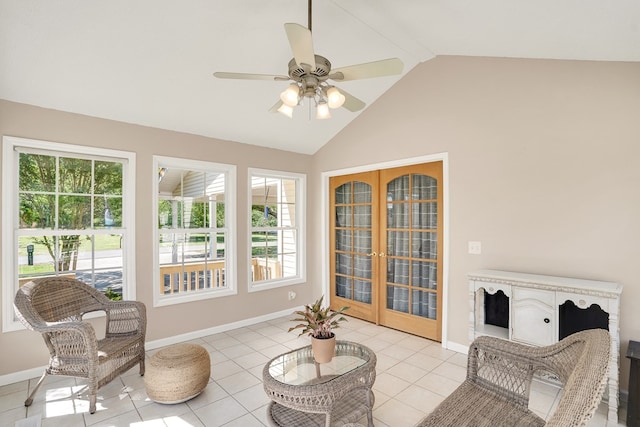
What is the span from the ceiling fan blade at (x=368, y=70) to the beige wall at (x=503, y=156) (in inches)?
70.9

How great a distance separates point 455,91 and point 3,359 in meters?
5.21

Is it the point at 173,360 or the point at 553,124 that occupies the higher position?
the point at 553,124

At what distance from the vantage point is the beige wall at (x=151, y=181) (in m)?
2.96

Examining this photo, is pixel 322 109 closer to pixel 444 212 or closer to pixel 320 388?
pixel 320 388

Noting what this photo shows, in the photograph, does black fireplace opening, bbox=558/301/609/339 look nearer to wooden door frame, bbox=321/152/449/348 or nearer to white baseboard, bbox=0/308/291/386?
wooden door frame, bbox=321/152/449/348

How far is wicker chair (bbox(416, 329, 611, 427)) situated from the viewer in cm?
131

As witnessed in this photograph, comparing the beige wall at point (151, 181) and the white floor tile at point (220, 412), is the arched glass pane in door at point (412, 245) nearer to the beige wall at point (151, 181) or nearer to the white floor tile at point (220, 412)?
the beige wall at point (151, 181)

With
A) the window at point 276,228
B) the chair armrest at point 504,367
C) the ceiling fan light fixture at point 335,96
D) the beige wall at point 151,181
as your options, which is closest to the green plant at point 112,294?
the beige wall at point 151,181

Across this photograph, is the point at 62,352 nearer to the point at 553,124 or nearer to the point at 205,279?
the point at 205,279

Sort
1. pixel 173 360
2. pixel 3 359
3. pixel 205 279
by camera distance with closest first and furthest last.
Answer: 1. pixel 173 360
2. pixel 3 359
3. pixel 205 279

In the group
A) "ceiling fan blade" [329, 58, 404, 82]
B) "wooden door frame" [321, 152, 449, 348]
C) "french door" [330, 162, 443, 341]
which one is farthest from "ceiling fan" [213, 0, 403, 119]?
"french door" [330, 162, 443, 341]

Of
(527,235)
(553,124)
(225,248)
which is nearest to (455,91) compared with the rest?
(553,124)

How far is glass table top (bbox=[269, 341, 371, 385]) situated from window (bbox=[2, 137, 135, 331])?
2.20 meters

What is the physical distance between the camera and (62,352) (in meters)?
2.49
